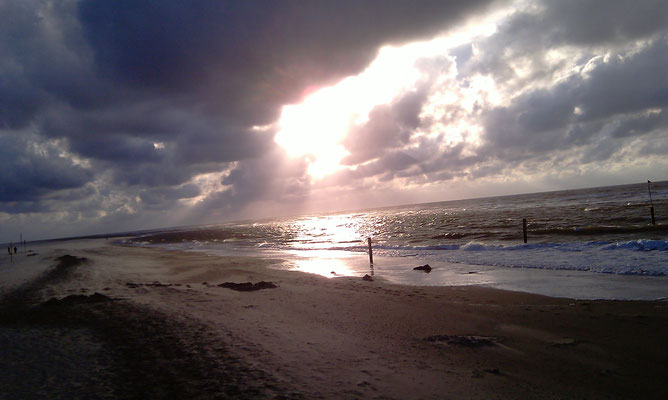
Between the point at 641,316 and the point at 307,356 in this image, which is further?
the point at 641,316

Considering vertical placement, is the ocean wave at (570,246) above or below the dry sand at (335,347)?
below

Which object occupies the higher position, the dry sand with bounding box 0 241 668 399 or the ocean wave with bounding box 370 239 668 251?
the dry sand with bounding box 0 241 668 399

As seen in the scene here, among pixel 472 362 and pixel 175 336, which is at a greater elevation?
pixel 175 336

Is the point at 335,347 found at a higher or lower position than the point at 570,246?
higher

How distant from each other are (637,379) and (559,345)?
154 cm

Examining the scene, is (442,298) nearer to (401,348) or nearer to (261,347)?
(401,348)

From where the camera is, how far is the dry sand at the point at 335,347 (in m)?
5.45

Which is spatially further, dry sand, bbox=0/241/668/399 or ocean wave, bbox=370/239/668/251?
ocean wave, bbox=370/239/668/251

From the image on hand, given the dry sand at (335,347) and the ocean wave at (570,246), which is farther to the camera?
the ocean wave at (570,246)

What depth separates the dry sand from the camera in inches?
214

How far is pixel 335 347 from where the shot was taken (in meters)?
7.16

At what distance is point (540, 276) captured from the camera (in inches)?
618

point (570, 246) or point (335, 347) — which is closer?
point (335, 347)

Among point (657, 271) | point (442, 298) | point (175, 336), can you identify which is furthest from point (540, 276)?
point (175, 336)
